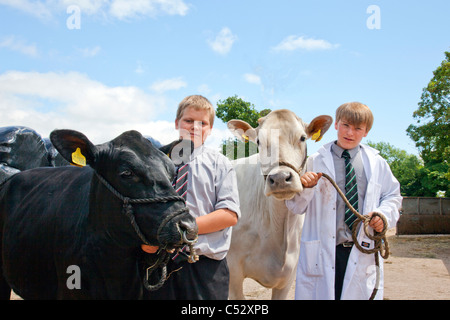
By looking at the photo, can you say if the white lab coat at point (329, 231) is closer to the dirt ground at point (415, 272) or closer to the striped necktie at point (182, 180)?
the striped necktie at point (182, 180)

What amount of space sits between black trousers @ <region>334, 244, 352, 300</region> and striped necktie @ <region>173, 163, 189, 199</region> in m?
1.66

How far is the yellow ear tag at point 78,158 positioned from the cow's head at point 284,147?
5.14 feet

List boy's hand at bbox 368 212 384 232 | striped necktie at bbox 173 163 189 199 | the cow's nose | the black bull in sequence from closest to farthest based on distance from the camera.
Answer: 1. the black bull
2. striped necktie at bbox 173 163 189 199
3. boy's hand at bbox 368 212 384 232
4. the cow's nose

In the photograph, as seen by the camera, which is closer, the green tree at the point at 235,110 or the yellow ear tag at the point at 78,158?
the yellow ear tag at the point at 78,158

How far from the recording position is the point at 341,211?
3.40m

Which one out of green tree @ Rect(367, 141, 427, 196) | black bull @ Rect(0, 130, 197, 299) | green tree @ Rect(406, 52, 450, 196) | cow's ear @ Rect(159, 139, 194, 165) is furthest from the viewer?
green tree @ Rect(367, 141, 427, 196)

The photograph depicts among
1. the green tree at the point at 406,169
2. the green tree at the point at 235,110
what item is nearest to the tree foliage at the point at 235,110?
the green tree at the point at 235,110

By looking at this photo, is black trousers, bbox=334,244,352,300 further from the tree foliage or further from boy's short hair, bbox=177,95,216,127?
the tree foliage

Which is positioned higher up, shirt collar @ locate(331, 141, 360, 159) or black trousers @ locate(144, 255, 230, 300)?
shirt collar @ locate(331, 141, 360, 159)

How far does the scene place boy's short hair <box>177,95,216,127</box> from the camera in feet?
9.11

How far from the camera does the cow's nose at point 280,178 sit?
3.25 metres

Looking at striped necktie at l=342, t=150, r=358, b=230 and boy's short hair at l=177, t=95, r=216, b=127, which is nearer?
boy's short hair at l=177, t=95, r=216, b=127

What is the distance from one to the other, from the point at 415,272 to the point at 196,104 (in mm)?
10333

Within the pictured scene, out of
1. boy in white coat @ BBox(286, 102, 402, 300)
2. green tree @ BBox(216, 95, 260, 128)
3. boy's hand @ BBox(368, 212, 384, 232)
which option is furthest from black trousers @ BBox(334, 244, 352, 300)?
green tree @ BBox(216, 95, 260, 128)
